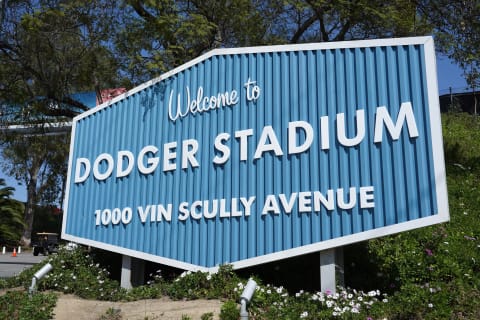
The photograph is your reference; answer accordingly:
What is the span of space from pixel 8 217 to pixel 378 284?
34.1 m

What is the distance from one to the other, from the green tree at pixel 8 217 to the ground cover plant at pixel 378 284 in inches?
1074

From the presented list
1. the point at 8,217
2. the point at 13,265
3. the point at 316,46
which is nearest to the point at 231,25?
the point at 316,46

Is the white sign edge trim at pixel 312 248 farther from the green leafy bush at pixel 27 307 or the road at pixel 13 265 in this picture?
the road at pixel 13 265

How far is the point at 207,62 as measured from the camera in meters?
10.7

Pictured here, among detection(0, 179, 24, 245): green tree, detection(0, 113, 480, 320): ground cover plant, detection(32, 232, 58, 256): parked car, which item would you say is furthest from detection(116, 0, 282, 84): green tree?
detection(0, 179, 24, 245): green tree

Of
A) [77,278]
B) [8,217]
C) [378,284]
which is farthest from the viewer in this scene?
[8,217]

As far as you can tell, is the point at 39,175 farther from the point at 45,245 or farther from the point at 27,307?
the point at 27,307

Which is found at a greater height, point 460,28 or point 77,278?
point 460,28

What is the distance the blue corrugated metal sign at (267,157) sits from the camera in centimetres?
797

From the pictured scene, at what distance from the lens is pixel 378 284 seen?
9188mm

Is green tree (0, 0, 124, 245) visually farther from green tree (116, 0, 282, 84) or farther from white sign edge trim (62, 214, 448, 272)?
white sign edge trim (62, 214, 448, 272)

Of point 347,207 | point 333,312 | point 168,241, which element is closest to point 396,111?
point 347,207

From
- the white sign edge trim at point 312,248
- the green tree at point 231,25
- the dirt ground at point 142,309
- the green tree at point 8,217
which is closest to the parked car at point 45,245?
the green tree at point 8,217

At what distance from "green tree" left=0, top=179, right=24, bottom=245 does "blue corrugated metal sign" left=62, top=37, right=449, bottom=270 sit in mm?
27525
